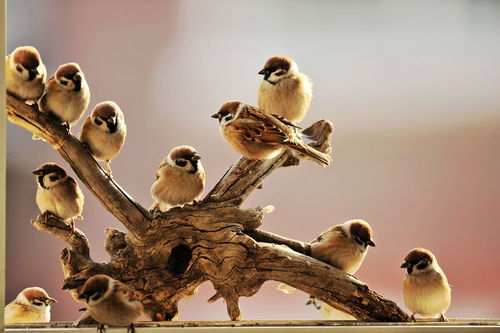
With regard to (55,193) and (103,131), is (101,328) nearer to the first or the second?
(55,193)

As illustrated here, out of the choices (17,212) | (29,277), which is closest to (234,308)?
(29,277)

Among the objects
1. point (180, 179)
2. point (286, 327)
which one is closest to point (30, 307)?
point (180, 179)

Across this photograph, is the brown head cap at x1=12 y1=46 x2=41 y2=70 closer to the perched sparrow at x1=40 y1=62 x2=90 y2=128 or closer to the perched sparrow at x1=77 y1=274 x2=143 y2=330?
the perched sparrow at x1=40 y1=62 x2=90 y2=128

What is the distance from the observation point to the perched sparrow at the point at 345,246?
94.3 inches

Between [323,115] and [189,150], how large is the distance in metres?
0.77

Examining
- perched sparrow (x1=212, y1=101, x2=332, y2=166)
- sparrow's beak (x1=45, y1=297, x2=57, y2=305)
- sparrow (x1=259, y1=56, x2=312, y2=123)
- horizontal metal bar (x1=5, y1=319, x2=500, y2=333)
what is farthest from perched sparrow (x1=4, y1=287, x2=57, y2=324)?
sparrow (x1=259, y1=56, x2=312, y2=123)

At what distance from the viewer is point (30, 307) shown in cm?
246

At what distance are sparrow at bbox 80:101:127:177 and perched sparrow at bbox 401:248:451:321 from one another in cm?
112

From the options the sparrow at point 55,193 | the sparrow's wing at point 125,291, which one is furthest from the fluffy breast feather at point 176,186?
the sparrow's wing at point 125,291

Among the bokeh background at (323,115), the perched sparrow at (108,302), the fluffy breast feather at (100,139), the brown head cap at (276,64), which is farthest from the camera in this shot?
the bokeh background at (323,115)

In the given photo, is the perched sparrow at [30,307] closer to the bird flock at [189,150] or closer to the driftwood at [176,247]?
the bird flock at [189,150]

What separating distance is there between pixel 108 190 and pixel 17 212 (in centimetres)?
70

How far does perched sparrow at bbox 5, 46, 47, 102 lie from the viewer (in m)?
2.23

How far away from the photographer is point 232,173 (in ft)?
8.13
